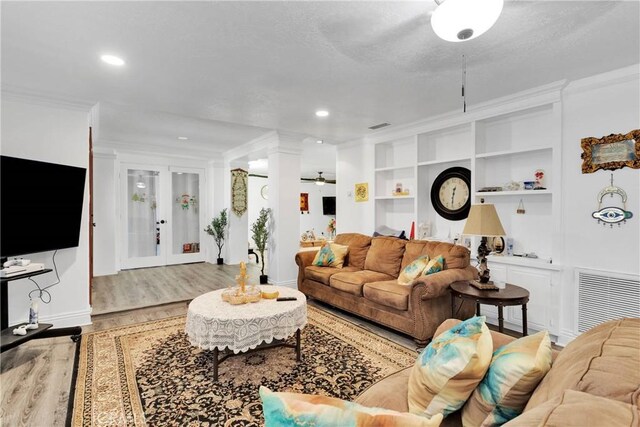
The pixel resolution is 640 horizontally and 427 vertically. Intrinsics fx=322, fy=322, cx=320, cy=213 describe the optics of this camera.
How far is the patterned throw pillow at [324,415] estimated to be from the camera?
2.47ft

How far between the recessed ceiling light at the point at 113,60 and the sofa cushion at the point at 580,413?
3241mm

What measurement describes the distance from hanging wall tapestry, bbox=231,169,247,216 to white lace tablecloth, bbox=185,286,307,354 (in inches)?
200

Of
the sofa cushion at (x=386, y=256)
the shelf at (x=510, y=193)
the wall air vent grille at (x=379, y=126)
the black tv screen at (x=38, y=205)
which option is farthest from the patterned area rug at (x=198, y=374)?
the wall air vent grille at (x=379, y=126)

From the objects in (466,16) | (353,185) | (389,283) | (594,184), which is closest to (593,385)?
(466,16)

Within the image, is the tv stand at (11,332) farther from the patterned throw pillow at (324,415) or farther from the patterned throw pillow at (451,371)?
the patterned throw pillow at (451,371)

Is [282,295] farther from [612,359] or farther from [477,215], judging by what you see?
[612,359]

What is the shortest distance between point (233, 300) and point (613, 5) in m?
3.23

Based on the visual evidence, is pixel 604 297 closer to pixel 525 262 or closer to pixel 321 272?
pixel 525 262

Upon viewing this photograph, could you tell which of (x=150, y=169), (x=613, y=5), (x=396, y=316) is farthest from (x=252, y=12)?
(x=150, y=169)

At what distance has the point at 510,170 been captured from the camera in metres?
3.76

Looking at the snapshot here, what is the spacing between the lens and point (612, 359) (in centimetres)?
84

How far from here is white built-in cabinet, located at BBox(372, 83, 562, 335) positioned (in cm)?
321

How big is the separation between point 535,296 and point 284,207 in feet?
11.3

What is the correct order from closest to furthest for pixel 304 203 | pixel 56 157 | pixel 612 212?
pixel 612 212
pixel 56 157
pixel 304 203
